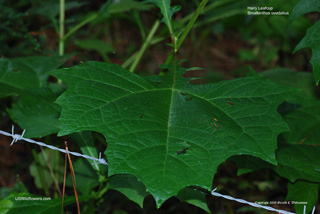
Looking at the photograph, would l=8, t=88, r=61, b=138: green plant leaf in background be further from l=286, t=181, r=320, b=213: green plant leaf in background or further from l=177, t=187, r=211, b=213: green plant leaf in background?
l=286, t=181, r=320, b=213: green plant leaf in background

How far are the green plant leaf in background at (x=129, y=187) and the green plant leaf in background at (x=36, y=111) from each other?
18.3 inches

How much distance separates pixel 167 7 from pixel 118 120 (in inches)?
29.6

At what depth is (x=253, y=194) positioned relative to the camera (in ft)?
10.7

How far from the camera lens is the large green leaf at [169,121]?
1380 millimetres

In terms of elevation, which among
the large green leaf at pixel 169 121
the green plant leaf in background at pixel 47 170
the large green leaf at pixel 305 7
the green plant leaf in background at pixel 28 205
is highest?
the large green leaf at pixel 305 7

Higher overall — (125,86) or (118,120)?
(125,86)

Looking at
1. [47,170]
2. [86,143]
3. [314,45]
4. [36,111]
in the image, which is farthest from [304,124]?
[47,170]

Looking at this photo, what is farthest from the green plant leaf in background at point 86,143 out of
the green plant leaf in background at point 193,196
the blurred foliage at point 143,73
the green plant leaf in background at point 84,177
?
the green plant leaf in background at point 193,196

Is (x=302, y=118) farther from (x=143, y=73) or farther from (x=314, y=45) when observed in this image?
(x=143, y=73)

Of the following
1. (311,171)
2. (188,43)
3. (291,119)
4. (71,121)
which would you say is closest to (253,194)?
(291,119)

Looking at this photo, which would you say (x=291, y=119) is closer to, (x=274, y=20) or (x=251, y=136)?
(x=251, y=136)

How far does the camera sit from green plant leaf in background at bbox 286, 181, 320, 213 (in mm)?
2006

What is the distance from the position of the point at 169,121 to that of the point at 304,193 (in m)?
0.94

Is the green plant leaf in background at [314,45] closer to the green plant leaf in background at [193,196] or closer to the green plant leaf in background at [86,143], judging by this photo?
the green plant leaf in background at [193,196]
